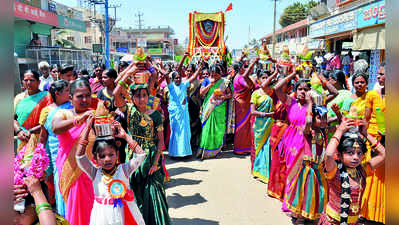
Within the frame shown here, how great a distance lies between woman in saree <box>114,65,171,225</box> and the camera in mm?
3297

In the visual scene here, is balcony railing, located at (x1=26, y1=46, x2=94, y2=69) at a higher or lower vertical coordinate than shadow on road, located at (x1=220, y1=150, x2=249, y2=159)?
higher

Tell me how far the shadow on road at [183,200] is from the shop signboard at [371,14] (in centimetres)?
780

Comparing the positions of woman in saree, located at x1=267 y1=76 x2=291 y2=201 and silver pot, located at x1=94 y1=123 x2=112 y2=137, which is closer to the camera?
silver pot, located at x1=94 y1=123 x2=112 y2=137

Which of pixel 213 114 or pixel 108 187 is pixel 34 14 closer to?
pixel 213 114

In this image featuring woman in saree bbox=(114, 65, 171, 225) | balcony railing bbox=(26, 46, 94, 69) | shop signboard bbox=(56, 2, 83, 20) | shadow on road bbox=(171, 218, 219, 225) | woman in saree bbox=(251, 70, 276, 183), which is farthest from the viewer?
shop signboard bbox=(56, 2, 83, 20)

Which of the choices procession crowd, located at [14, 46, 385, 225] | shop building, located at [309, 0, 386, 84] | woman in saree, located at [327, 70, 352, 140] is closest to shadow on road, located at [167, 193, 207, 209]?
procession crowd, located at [14, 46, 385, 225]

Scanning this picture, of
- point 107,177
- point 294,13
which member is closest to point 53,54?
point 107,177

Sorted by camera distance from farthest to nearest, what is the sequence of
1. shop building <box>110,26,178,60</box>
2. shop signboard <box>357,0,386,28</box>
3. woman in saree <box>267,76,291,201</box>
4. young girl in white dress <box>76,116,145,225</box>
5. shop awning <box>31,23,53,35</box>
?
shop building <box>110,26,178,60</box> → shop awning <box>31,23,53,35</box> → shop signboard <box>357,0,386,28</box> → woman in saree <box>267,76,291,201</box> → young girl in white dress <box>76,116,145,225</box>

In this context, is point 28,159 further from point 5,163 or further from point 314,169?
point 314,169

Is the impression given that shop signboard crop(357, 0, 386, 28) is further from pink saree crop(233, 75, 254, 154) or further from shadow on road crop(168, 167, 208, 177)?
shadow on road crop(168, 167, 208, 177)

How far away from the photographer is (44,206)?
1.67 metres

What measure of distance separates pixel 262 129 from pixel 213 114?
5.84 ft

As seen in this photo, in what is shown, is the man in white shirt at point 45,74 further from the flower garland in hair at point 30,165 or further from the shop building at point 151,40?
the shop building at point 151,40

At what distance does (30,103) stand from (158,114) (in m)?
1.91
